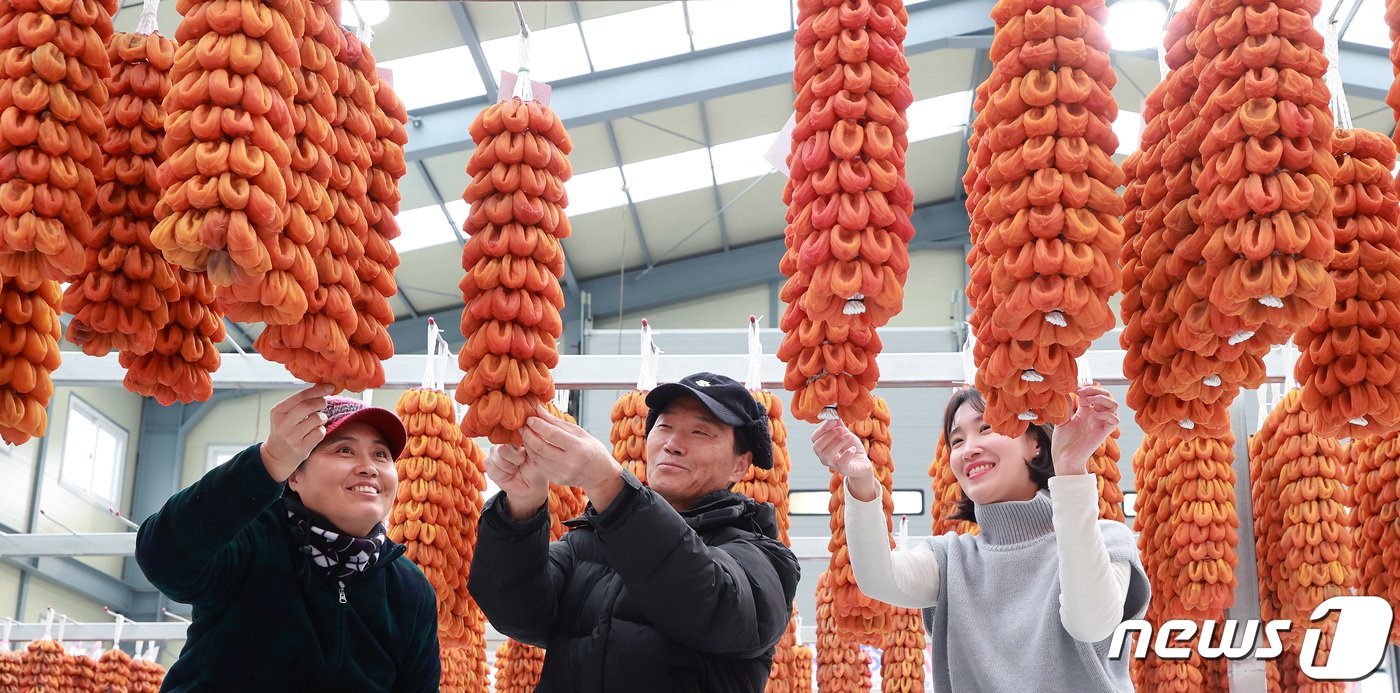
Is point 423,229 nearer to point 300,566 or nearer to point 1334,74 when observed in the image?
point 300,566

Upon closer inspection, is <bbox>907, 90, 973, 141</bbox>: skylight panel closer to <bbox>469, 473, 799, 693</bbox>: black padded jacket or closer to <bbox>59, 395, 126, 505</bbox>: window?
<bbox>59, 395, 126, 505</bbox>: window

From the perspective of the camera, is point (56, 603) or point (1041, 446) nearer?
point (1041, 446)

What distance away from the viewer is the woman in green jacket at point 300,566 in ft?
8.70

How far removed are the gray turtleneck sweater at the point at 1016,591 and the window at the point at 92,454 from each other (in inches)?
591

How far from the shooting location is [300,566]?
121 inches

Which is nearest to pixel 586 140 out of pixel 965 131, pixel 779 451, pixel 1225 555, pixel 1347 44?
pixel 965 131

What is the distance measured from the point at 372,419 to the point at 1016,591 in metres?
1.79

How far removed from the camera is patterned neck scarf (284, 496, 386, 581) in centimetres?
308

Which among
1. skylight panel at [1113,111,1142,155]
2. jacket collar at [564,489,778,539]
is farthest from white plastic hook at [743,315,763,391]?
skylight panel at [1113,111,1142,155]

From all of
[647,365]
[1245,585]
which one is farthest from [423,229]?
[1245,585]

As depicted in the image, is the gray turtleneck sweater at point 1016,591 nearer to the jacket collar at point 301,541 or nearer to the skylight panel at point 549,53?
the jacket collar at point 301,541

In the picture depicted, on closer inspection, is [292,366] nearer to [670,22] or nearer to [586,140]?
[670,22]

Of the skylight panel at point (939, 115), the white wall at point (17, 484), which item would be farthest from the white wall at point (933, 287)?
the white wall at point (17, 484)

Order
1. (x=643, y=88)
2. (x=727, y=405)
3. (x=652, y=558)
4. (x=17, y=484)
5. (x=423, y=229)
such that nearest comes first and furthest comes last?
(x=652, y=558), (x=727, y=405), (x=643, y=88), (x=423, y=229), (x=17, y=484)
